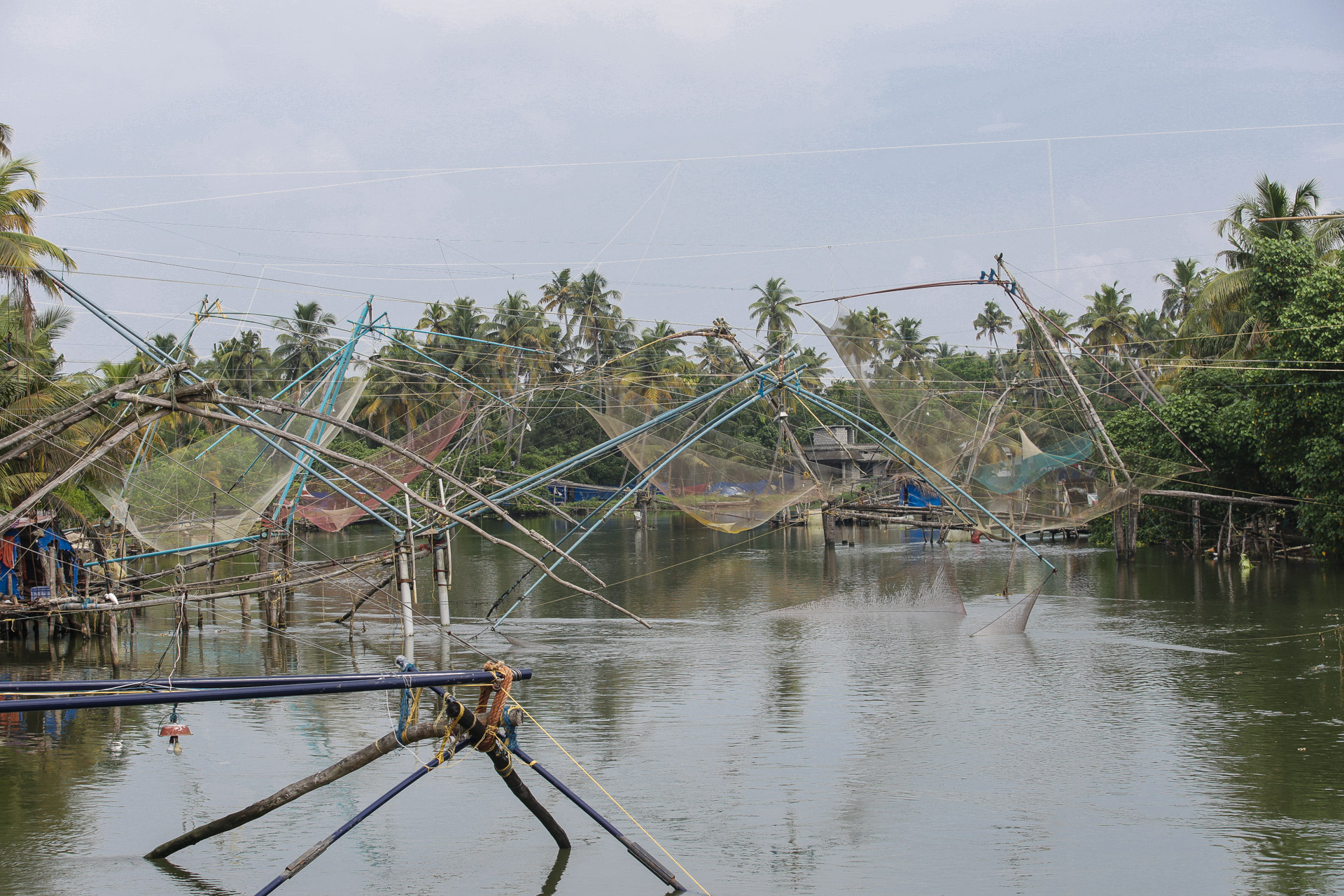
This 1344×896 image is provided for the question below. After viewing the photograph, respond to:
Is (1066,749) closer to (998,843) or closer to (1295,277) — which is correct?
(998,843)

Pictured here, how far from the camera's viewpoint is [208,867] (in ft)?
22.1

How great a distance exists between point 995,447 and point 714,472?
14.5 feet

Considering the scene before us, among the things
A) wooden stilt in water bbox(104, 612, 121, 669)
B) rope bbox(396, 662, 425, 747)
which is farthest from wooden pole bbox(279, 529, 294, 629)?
rope bbox(396, 662, 425, 747)

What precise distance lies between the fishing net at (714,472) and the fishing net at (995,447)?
7.66ft

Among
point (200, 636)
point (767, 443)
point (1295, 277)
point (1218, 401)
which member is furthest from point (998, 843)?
point (767, 443)

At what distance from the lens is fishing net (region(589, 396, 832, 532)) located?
16.2 metres

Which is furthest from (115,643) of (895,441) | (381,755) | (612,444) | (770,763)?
(895,441)

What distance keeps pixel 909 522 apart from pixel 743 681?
66.1 feet

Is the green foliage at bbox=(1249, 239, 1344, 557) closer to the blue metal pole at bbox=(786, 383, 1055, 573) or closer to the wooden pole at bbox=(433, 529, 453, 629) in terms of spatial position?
the blue metal pole at bbox=(786, 383, 1055, 573)

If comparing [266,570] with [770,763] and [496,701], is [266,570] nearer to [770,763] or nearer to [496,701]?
[770,763]

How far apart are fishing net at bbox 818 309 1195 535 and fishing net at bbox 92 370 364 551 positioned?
707 centimetres

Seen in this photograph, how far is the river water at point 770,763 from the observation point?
6695 millimetres

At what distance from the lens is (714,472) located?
17.8 meters

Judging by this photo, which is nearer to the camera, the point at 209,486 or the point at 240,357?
the point at 209,486
